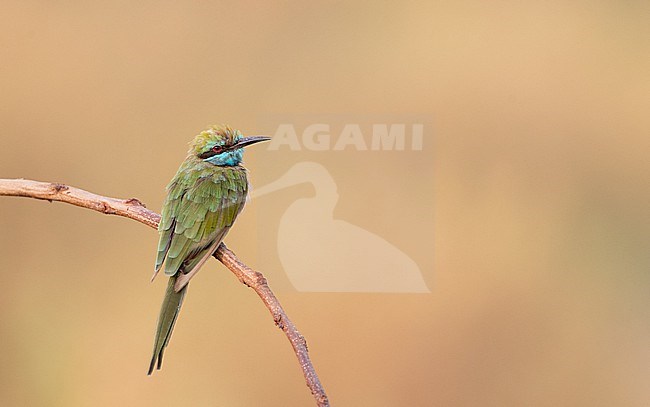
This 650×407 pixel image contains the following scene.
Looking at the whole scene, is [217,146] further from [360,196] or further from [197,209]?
[360,196]

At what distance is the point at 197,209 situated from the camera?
6.81 ft

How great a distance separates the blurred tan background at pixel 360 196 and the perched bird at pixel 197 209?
817 mm

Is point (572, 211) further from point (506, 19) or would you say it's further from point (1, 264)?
point (1, 264)

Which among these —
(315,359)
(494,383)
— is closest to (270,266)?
(315,359)

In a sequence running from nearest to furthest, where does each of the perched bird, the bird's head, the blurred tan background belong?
1. the perched bird
2. the bird's head
3. the blurred tan background

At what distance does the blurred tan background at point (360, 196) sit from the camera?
9.68 ft

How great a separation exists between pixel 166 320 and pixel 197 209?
0.34m

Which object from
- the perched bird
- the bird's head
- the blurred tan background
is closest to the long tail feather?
the perched bird

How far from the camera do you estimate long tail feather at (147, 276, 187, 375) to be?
1.88 m

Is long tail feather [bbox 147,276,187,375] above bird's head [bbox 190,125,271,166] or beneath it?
beneath

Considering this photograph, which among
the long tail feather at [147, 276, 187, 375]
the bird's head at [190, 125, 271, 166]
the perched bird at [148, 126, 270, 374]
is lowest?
the long tail feather at [147, 276, 187, 375]

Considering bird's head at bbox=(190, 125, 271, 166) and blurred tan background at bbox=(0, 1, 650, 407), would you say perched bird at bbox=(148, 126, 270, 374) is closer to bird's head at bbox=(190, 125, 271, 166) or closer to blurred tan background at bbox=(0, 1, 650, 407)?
bird's head at bbox=(190, 125, 271, 166)

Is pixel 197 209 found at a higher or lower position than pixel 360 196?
lower

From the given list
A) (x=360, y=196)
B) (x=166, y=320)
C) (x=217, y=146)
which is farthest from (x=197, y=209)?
(x=360, y=196)
